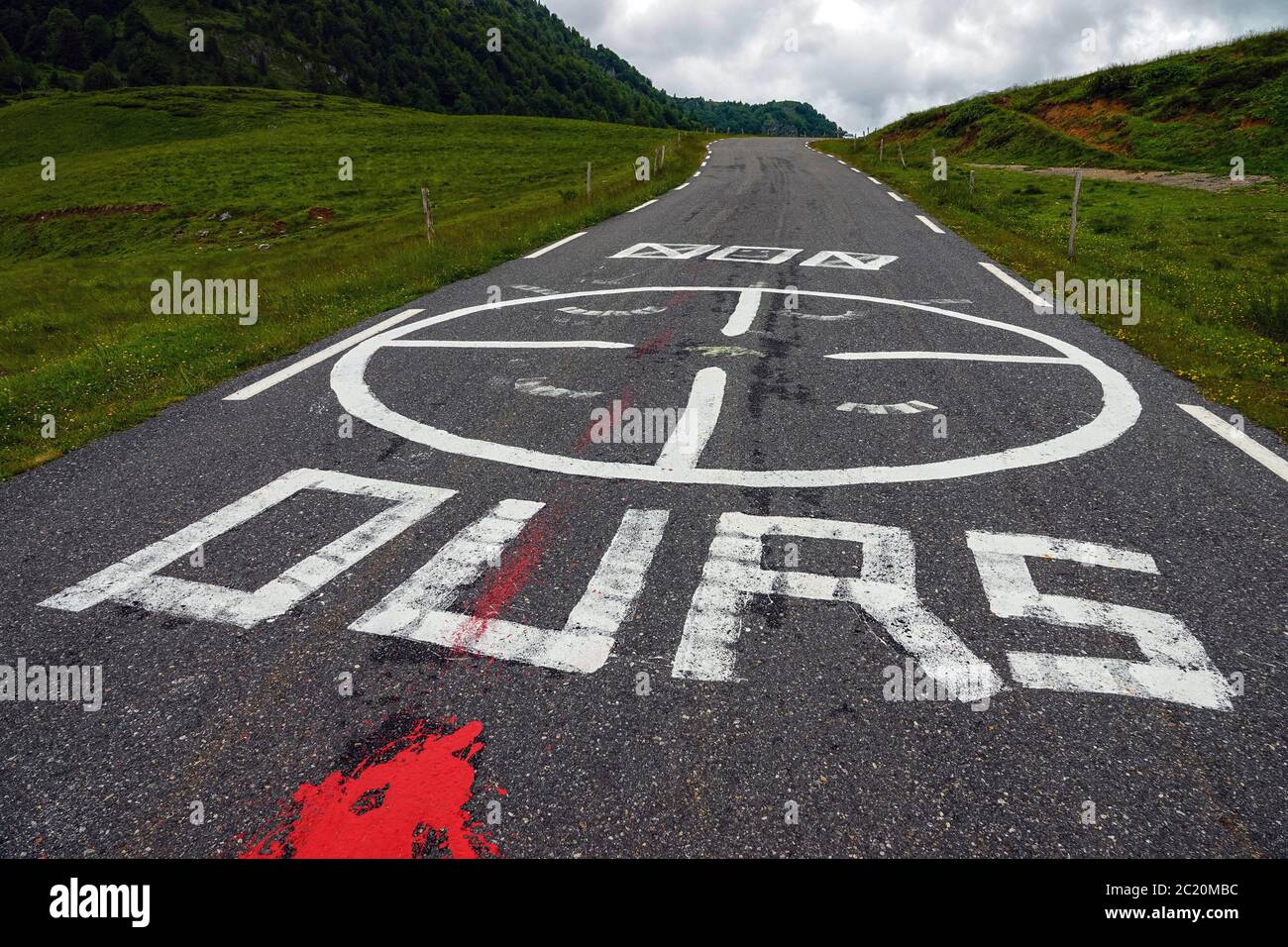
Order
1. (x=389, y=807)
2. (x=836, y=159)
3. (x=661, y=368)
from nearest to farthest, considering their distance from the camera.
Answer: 1. (x=389, y=807)
2. (x=661, y=368)
3. (x=836, y=159)

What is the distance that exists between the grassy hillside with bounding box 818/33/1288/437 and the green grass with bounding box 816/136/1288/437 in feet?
0.11

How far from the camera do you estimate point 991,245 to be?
1356 cm

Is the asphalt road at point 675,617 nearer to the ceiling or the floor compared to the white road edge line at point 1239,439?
nearer to the floor

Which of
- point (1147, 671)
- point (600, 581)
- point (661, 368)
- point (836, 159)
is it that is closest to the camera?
point (1147, 671)

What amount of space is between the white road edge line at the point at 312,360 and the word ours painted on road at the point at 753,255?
16.1 ft

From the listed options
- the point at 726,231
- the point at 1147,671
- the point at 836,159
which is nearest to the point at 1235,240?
the point at 726,231

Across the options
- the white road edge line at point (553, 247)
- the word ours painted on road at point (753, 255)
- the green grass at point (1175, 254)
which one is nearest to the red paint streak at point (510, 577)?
the green grass at point (1175, 254)

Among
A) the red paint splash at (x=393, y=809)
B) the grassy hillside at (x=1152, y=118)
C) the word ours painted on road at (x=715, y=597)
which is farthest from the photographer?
the grassy hillside at (x=1152, y=118)

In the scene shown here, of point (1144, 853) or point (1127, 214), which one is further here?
point (1127, 214)

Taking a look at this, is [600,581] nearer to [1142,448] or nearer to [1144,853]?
[1144,853]

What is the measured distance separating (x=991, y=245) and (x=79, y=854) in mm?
15490

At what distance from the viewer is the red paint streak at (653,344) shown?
7.36 m

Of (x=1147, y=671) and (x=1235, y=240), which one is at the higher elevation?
(x=1235, y=240)

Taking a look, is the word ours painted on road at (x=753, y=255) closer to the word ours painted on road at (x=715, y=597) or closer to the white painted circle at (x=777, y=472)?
the white painted circle at (x=777, y=472)
